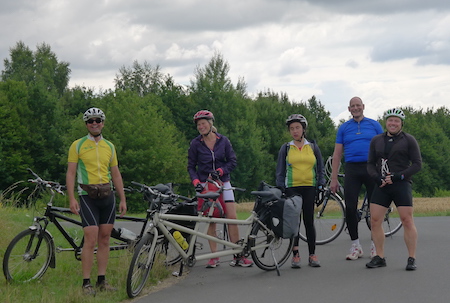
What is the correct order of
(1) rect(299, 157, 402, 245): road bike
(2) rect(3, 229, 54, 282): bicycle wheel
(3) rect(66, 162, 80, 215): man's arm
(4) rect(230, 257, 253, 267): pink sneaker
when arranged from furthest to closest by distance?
(1) rect(299, 157, 402, 245): road bike < (4) rect(230, 257, 253, 267): pink sneaker < (2) rect(3, 229, 54, 282): bicycle wheel < (3) rect(66, 162, 80, 215): man's arm

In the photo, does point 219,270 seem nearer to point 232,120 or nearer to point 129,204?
point 129,204

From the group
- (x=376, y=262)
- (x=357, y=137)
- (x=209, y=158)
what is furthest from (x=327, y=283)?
(x=357, y=137)

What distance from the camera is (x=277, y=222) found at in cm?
860

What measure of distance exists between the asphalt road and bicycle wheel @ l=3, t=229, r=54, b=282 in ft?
4.96

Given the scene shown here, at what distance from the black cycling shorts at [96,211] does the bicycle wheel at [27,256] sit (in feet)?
2.56

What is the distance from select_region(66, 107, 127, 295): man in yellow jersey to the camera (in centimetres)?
732

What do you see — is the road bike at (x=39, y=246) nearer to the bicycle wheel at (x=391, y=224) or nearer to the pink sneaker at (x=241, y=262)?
the pink sneaker at (x=241, y=262)

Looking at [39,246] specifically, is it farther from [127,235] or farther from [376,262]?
[376,262]

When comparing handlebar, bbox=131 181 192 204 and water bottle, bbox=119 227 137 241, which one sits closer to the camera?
handlebar, bbox=131 181 192 204

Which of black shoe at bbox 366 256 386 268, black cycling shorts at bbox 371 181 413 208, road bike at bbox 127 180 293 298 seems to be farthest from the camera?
black shoe at bbox 366 256 386 268

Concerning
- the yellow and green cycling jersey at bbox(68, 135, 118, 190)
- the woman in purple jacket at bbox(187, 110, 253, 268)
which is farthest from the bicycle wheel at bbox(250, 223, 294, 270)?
the yellow and green cycling jersey at bbox(68, 135, 118, 190)

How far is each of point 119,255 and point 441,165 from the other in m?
76.2

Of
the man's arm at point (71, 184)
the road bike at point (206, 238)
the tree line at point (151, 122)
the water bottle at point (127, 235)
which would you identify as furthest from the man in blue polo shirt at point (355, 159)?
the tree line at point (151, 122)

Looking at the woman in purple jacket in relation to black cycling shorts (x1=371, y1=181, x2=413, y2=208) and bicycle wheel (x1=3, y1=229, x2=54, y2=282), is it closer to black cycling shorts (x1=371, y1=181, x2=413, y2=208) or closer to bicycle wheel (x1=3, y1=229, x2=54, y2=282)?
black cycling shorts (x1=371, y1=181, x2=413, y2=208)
